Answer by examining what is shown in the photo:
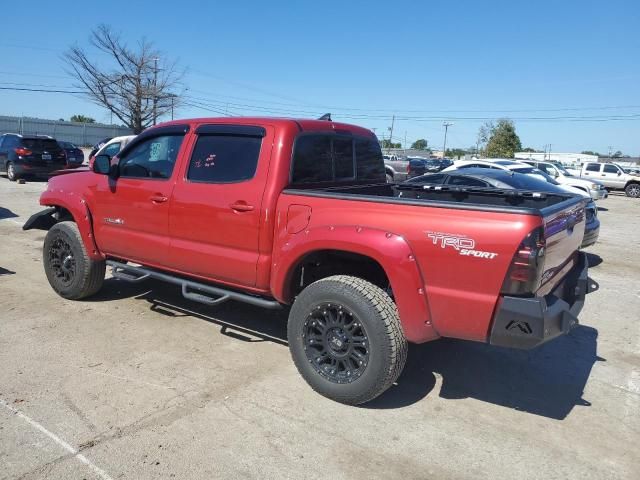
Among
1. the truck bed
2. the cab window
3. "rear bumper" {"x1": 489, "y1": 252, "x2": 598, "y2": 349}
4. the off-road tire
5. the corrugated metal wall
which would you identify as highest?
the corrugated metal wall

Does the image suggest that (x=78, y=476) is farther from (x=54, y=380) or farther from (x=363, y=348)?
(x=363, y=348)

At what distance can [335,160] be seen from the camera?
4.57 meters

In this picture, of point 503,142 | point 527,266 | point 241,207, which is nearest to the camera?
point 527,266

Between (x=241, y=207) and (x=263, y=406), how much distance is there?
146 centimetres

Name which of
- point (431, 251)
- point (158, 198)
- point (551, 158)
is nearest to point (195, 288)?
point (158, 198)

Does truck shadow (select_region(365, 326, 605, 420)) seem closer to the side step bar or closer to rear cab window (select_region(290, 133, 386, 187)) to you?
the side step bar

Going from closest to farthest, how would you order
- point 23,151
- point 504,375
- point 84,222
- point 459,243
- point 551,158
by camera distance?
point 459,243 → point 504,375 → point 84,222 → point 23,151 → point 551,158

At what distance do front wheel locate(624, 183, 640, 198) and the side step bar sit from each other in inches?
1148

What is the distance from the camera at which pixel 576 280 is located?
12.8 ft

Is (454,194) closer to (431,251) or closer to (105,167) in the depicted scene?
(431,251)

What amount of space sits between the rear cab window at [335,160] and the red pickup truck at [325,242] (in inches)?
0.6

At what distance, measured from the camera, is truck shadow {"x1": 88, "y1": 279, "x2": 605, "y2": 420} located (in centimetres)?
380

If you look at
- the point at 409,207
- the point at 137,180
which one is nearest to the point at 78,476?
the point at 409,207

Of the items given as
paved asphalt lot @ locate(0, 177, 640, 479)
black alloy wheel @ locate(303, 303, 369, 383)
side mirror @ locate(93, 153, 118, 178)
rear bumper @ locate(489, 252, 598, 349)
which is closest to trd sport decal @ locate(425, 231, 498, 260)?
rear bumper @ locate(489, 252, 598, 349)
